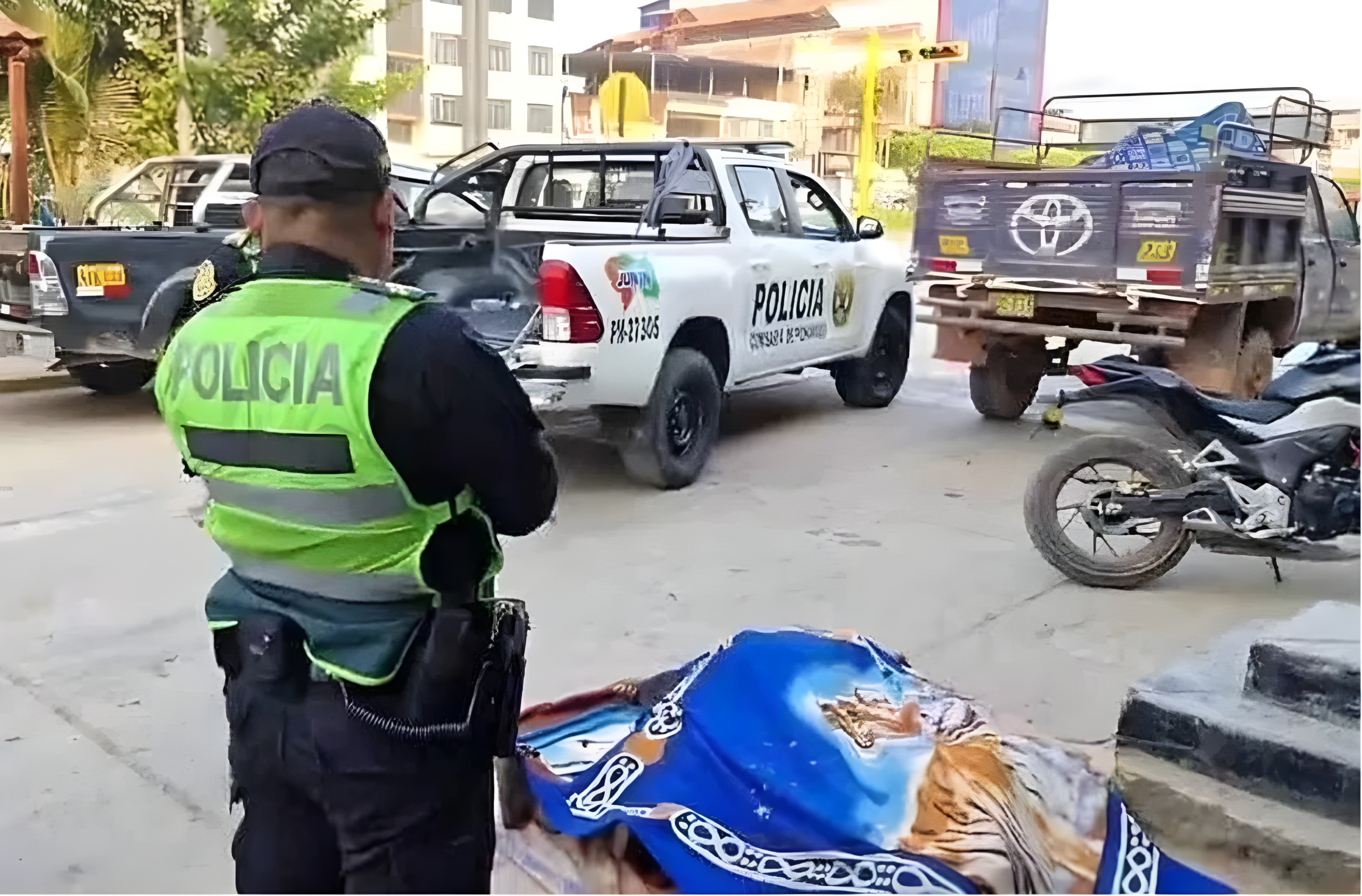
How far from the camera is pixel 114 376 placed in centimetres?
923

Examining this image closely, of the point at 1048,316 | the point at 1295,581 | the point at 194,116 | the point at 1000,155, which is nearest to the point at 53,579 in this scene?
the point at 1295,581

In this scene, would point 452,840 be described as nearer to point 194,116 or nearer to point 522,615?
point 522,615

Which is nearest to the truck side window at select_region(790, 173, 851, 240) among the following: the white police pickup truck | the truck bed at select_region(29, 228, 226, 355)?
the white police pickup truck

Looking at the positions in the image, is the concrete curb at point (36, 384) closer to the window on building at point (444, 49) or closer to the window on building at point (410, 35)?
the window on building at point (410, 35)

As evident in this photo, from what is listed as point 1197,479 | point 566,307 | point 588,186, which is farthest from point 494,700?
point 588,186

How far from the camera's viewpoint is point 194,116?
42.9 ft

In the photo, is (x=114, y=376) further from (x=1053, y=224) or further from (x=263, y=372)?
(x=263, y=372)

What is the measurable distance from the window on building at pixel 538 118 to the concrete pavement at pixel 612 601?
58.6 feet

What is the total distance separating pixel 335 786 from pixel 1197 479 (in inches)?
142

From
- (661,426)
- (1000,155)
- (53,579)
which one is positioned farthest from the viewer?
(1000,155)

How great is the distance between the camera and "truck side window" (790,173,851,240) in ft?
26.6

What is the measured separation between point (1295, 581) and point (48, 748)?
4590 mm

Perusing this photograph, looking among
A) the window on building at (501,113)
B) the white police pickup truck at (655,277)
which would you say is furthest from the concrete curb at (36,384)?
the window on building at (501,113)

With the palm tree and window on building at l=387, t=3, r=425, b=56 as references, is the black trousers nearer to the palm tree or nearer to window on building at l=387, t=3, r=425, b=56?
the palm tree
